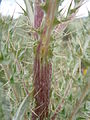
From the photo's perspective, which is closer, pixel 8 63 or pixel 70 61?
pixel 8 63

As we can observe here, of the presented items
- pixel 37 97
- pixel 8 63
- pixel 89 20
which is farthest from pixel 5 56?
pixel 89 20

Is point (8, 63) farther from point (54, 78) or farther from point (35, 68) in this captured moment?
point (54, 78)

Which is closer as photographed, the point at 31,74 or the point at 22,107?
the point at 22,107

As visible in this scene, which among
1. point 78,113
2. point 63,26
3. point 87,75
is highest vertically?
point 63,26

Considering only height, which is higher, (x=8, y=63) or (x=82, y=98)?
(x=8, y=63)

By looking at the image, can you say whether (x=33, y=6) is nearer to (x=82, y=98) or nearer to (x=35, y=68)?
(x=35, y=68)

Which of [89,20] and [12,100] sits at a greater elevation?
[89,20]
